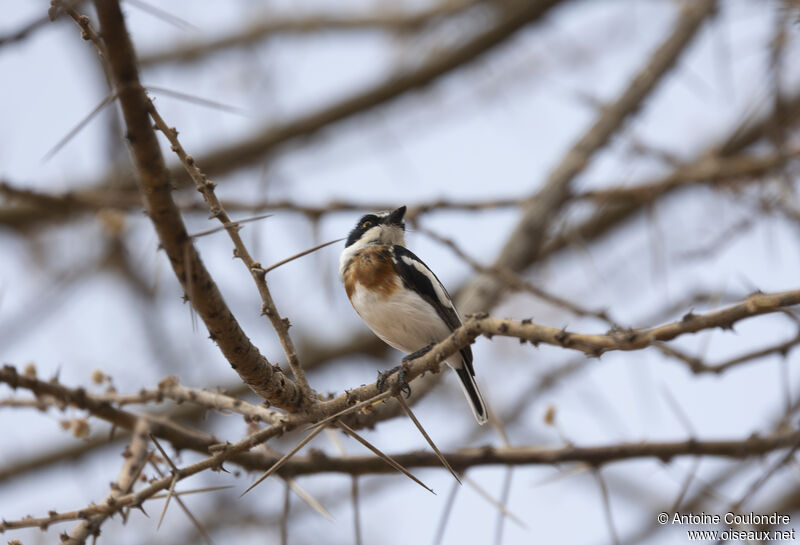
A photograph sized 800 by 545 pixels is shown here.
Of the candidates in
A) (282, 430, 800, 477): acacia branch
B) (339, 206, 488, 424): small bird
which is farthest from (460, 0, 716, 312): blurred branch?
(282, 430, 800, 477): acacia branch

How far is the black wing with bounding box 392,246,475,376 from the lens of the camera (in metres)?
4.65

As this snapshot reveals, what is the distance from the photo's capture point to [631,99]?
621 cm

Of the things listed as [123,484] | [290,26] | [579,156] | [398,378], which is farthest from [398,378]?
[290,26]

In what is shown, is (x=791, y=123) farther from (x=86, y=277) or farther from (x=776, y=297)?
(x=86, y=277)

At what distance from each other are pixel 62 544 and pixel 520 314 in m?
7.40

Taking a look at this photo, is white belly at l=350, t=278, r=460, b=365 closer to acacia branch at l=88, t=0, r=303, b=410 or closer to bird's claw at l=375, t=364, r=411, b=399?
bird's claw at l=375, t=364, r=411, b=399

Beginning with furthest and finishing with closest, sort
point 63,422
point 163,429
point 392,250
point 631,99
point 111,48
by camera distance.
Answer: point 631,99
point 392,250
point 163,429
point 63,422
point 111,48

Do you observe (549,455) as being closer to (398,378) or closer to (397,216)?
(398,378)

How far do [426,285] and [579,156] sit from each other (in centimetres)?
210

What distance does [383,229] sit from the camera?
5535 mm

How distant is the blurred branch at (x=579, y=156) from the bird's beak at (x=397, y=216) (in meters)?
0.73

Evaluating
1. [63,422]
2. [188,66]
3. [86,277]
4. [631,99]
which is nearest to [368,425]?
[63,422]

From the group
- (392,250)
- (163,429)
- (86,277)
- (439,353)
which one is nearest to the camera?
(439,353)

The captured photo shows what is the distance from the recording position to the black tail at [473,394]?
14.3ft
